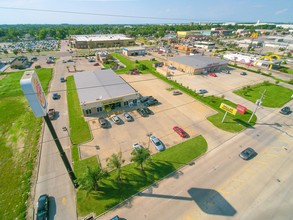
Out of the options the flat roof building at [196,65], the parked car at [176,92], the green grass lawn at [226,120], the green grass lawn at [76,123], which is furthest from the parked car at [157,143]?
the flat roof building at [196,65]

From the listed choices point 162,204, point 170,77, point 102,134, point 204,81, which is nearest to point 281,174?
point 162,204

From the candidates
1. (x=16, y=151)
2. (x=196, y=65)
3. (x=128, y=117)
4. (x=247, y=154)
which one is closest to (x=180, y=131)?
(x=247, y=154)

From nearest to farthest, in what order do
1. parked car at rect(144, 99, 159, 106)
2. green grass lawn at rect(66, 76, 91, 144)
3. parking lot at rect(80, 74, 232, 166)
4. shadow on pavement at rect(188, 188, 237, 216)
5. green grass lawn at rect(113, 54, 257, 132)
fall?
shadow on pavement at rect(188, 188, 237, 216) → parking lot at rect(80, 74, 232, 166) → green grass lawn at rect(66, 76, 91, 144) → green grass lawn at rect(113, 54, 257, 132) → parked car at rect(144, 99, 159, 106)

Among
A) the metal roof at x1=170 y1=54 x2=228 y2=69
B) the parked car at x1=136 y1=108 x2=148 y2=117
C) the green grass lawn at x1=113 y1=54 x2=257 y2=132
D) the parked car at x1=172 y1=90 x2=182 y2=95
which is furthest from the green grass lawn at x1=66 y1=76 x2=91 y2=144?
the metal roof at x1=170 y1=54 x2=228 y2=69

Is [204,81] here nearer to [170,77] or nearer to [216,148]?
[170,77]

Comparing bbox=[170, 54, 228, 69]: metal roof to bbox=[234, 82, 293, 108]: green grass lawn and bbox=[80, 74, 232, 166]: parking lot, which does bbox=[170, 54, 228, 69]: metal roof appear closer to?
bbox=[234, 82, 293, 108]: green grass lawn

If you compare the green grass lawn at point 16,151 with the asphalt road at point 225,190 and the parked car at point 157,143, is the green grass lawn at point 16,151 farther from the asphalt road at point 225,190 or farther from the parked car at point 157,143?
the parked car at point 157,143

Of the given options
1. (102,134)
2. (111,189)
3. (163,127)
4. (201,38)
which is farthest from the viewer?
(201,38)
